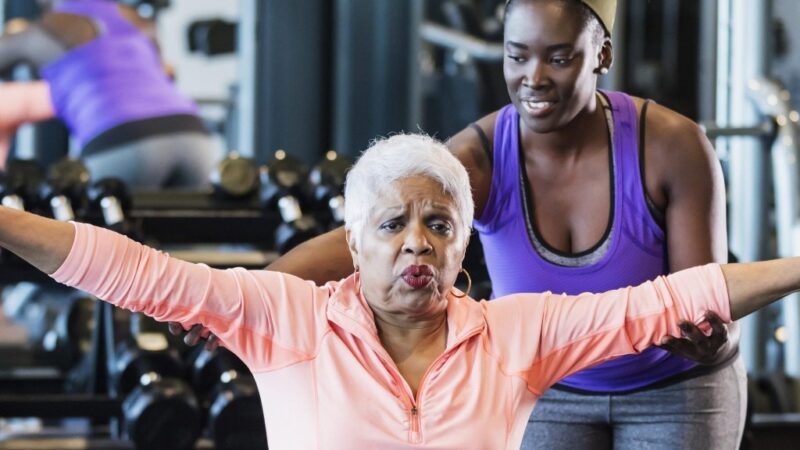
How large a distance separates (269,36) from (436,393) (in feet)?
13.6

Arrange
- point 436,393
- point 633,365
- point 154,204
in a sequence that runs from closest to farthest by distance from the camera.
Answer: point 436,393
point 633,365
point 154,204

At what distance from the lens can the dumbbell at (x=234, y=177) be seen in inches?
171

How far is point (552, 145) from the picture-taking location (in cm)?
218

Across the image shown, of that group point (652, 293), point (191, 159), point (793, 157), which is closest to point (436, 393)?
point (652, 293)

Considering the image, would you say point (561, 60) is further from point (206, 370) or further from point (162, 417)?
point (206, 370)

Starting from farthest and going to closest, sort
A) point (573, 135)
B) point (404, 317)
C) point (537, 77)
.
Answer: point (573, 135) → point (537, 77) → point (404, 317)

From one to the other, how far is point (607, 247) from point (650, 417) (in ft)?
0.96

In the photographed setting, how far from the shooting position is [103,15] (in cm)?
476

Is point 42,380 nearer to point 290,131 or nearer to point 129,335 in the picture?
point 129,335

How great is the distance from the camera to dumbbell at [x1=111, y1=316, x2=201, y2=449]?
11.8 ft

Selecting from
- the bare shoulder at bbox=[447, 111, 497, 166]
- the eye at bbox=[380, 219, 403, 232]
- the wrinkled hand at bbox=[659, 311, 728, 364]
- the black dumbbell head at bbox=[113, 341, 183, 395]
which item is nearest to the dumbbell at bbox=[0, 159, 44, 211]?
the black dumbbell head at bbox=[113, 341, 183, 395]

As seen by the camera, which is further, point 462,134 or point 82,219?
point 82,219

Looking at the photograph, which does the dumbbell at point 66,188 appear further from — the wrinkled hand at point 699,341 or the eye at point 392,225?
the wrinkled hand at point 699,341

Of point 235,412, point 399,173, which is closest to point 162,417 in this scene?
point 235,412
